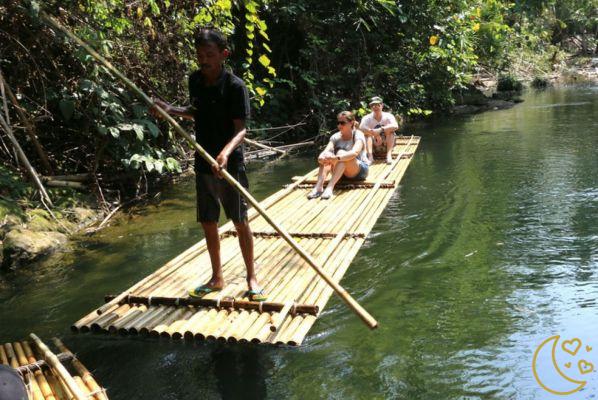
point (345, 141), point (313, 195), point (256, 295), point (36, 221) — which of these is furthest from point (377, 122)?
point (256, 295)

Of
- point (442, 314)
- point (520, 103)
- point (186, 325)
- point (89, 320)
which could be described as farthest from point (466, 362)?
point (520, 103)

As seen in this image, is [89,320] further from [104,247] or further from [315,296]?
[104,247]

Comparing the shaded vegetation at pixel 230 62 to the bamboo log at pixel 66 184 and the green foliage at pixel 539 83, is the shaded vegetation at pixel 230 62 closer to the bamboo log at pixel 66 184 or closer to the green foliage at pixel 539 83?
the bamboo log at pixel 66 184

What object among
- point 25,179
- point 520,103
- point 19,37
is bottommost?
point 520,103

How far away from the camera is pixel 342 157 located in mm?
6105

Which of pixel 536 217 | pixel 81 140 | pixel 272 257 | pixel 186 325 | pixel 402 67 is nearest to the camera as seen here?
pixel 186 325

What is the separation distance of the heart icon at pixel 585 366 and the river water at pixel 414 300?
0.13 feet

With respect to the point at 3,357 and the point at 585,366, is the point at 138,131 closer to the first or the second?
the point at 3,357

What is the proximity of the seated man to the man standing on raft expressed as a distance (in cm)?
445

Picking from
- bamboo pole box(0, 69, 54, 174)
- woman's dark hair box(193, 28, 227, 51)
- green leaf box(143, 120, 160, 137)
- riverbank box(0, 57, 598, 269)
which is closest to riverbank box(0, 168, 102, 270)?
riverbank box(0, 57, 598, 269)

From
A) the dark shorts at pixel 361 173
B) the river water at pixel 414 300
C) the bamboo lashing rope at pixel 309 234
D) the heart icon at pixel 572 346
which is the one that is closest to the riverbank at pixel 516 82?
the river water at pixel 414 300

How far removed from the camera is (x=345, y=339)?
3.47 metres

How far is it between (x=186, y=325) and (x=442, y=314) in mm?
1652

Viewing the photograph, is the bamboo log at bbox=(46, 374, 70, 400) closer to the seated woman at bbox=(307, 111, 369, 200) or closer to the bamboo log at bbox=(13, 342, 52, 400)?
the bamboo log at bbox=(13, 342, 52, 400)
